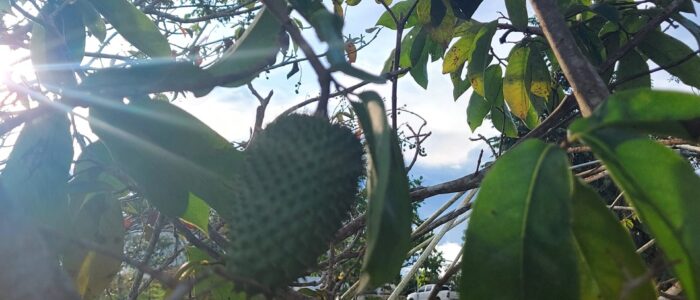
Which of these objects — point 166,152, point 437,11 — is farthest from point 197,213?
point 437,11

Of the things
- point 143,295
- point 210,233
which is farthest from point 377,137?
point 143,295

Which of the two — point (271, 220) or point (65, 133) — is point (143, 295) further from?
point (271, 220)

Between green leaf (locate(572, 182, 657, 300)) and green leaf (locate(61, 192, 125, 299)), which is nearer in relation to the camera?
green leaf (locate(572, 182, 657, 300))

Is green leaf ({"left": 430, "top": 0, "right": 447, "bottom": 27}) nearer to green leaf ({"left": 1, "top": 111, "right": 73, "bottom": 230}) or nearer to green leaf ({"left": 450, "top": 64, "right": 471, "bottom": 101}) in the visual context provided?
green leaf ({"left": 450, "top": 64, "right": 471, "bottom": 101})

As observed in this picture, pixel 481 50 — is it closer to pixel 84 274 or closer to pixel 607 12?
pixel 607 12

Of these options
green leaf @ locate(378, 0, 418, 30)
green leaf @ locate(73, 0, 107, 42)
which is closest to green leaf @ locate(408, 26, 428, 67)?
green leaf @ locate(378, 0, 418, 30)

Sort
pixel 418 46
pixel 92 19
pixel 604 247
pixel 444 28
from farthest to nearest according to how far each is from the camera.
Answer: pixel 418 46 < pixel 444 28 < pixel 92 19 < pixel 604 247

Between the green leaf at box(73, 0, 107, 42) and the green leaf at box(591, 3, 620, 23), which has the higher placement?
the green leaf at box(73, 0, 107, 42)
